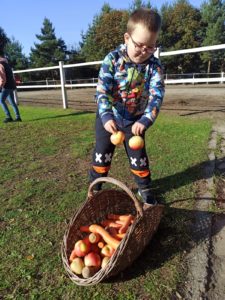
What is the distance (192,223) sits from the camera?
2.80 meters

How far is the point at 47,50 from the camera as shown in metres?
48.8

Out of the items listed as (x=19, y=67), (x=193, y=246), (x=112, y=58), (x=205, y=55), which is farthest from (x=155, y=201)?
(x=19, y=67)

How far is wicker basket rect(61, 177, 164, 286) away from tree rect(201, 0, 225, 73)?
130 feet

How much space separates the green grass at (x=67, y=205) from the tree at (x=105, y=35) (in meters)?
39.6

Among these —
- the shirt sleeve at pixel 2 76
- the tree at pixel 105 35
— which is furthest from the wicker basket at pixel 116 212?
the tree at pixel 105 35

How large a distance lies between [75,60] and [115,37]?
8405 millimetres

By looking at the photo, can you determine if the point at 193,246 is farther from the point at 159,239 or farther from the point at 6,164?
the point at 6,164

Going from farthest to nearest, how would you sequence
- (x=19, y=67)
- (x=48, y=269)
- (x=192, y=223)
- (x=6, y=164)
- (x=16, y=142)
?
(x=19, y=67) < (x=16, y=142) < (x=6, y=164) < (x=192, y=223) < (x=48, y=269)

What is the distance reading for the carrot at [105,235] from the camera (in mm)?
2311

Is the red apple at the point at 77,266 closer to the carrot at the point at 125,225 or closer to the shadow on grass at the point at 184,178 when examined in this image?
the carrot at the point at 125,225

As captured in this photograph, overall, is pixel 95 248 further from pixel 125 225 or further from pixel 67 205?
pixel 67 205

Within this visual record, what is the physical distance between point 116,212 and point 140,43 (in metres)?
1.40

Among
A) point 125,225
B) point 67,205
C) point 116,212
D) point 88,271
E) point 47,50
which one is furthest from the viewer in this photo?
point 47,50

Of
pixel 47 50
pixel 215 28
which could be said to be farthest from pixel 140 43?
pixel 47 50
